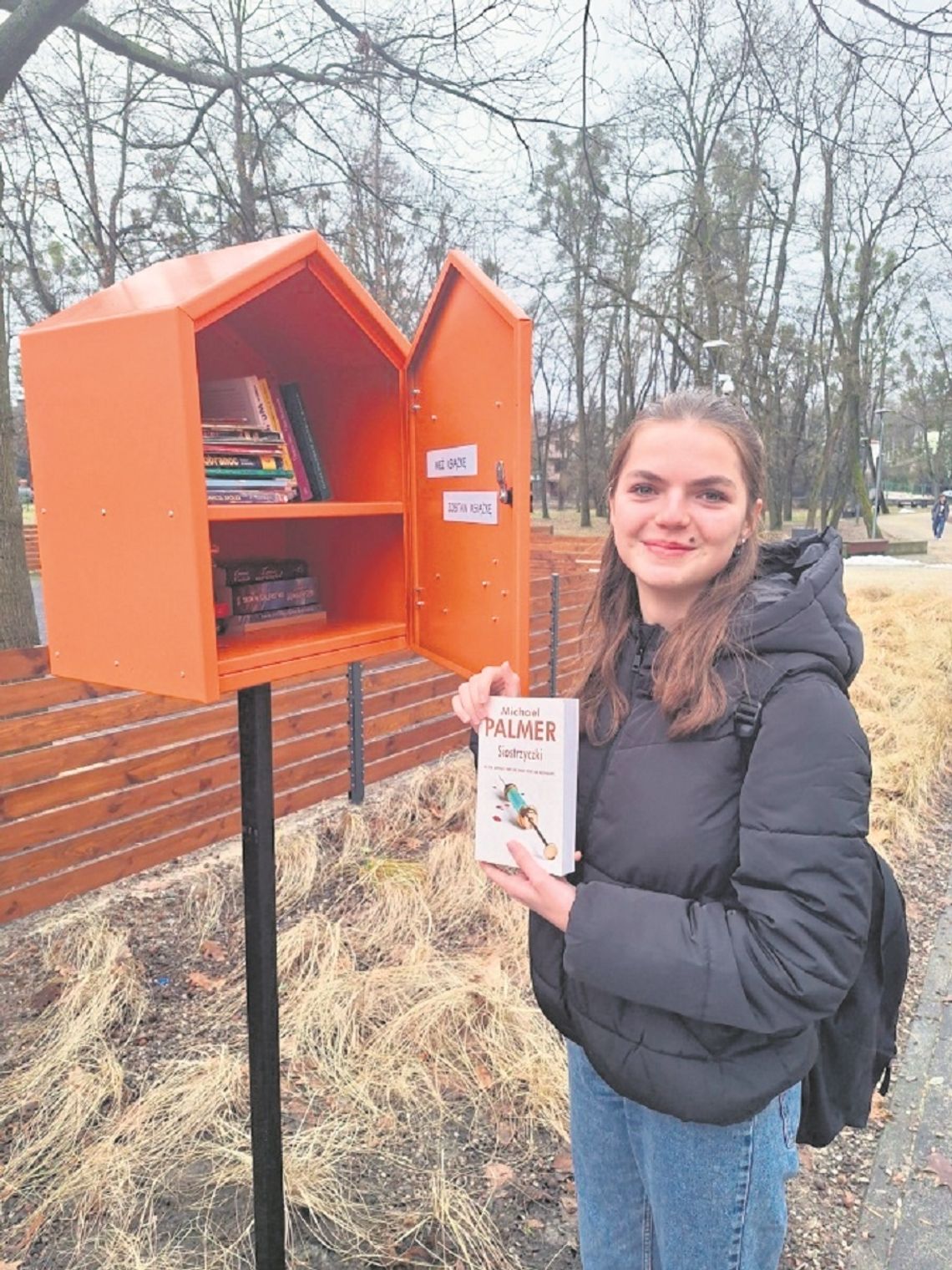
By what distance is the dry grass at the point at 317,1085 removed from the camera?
2.27m

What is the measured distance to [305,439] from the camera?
1.96 metres

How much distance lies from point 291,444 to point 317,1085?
2063mm

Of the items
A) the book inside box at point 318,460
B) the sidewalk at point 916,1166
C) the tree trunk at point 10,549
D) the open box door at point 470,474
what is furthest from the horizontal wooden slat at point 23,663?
the sidewalk at point 916,1166

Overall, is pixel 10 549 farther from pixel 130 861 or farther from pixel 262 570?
pixel 262 570

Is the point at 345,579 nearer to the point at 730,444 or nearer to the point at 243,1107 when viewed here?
the point at 730,444

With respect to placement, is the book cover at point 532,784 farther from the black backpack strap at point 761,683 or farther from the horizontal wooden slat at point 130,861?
the horizontal wooden slat at point 130,861

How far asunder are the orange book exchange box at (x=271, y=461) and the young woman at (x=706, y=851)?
12.8 inches

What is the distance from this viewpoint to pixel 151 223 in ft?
24.5

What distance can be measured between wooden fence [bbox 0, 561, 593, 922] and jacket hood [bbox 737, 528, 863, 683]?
186 centimetres

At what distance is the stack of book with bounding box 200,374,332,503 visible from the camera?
1.68 metres

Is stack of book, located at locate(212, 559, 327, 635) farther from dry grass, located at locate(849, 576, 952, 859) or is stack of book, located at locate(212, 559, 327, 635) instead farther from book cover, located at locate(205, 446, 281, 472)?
dry grass, located at locate(849, 576, 952, 859)

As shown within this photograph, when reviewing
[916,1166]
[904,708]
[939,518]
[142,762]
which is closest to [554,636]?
[904,708]

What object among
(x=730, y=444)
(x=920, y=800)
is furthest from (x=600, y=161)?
(x=730, y=444)

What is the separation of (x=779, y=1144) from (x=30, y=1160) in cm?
215
